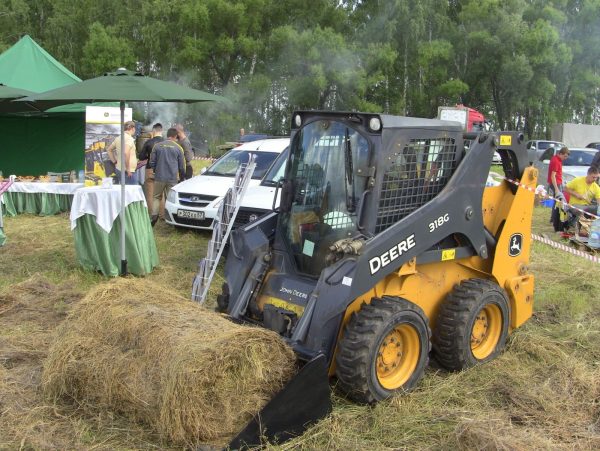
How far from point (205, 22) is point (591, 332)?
30935 millimetres

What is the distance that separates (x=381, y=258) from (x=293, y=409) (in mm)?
1115

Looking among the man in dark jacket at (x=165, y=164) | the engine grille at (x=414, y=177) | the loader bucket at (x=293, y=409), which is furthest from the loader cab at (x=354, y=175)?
the man in dark jacket at (x=165, y=164)

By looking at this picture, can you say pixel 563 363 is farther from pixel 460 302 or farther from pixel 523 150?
pixel 523 150

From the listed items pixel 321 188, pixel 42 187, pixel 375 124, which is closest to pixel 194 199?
pixel 42 187

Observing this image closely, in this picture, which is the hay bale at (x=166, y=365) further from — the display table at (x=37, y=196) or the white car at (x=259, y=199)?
the display table at (x=37, y=196)

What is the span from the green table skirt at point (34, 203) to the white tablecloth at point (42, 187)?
0.23ft

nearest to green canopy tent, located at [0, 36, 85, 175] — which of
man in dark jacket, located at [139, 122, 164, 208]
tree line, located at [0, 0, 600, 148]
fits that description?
man in dark jacket, located at [139, 122, 164, 208]

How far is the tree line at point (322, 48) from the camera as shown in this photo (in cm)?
3284

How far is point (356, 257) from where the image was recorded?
403cm

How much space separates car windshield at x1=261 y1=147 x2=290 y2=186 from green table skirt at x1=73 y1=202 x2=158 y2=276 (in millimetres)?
1906

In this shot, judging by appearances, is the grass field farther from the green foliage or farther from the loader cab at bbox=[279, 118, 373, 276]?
the green foliage

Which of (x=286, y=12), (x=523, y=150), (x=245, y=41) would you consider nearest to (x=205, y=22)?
(x=245, y=41)

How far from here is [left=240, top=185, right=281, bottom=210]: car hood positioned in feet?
26.6

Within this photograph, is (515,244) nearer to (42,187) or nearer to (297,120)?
(297,120)
